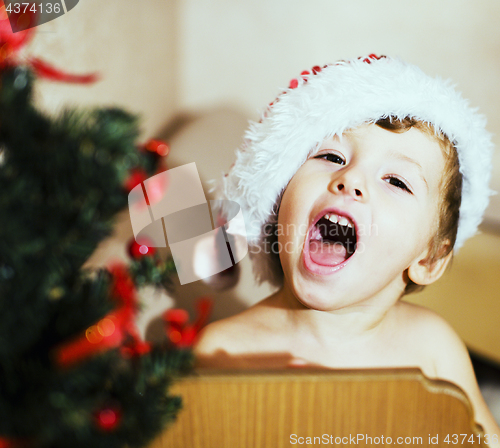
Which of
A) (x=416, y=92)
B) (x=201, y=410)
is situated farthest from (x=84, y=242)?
(x=416, y=92)

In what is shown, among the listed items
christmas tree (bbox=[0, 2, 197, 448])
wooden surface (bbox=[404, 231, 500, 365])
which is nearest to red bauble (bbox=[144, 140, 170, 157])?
christmas tree (bbox=[0, 2, 197, 448])

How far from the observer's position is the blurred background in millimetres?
966

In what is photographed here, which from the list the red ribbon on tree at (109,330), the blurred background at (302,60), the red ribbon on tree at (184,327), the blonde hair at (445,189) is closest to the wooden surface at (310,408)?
the red ribbon on tree at (184,327)

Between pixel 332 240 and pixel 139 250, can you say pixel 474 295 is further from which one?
pixel 139 250

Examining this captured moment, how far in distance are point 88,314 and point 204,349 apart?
0.39 m

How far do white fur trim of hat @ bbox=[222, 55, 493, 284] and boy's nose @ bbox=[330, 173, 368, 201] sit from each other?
85mm

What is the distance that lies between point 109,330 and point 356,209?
363mm

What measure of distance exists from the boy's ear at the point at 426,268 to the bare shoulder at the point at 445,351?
0.10 metres

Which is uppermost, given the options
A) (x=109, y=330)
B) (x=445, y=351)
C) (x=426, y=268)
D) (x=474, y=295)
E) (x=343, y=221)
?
(x=109, y=330)

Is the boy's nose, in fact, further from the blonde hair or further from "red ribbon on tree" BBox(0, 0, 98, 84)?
"red ribbon on tree" BBox(0, 0, 98, 84)

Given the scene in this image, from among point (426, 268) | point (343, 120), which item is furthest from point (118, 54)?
point (426, 268)

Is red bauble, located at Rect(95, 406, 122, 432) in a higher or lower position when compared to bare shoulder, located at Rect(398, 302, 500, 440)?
higher

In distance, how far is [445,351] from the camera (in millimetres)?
697

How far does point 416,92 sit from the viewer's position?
1.91ft
